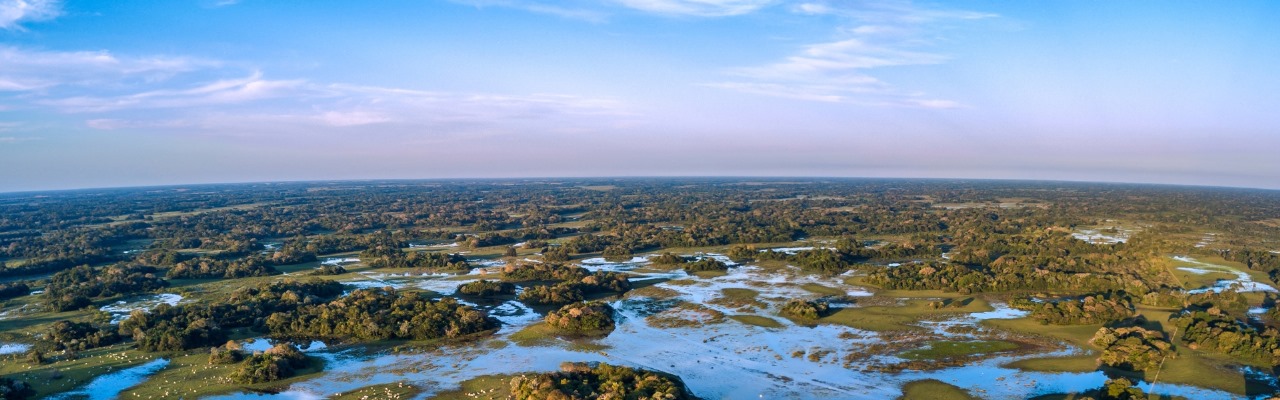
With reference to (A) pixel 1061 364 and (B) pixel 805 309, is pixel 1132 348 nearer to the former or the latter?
(A) pixel 1061 364

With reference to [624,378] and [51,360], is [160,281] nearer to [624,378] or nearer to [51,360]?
[51,360]

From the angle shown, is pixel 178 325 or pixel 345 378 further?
pixel 178 325

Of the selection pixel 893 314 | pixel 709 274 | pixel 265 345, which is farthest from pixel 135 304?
pixel 893 314

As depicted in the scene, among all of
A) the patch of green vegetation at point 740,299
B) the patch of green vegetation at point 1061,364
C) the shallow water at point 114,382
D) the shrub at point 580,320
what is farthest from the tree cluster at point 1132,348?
the shallow water at point 114,382

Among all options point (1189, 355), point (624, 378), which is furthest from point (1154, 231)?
point (624, 378)

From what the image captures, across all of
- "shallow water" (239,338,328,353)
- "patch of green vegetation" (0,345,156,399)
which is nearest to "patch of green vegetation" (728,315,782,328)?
"shallow water" (239,338,328,353)
